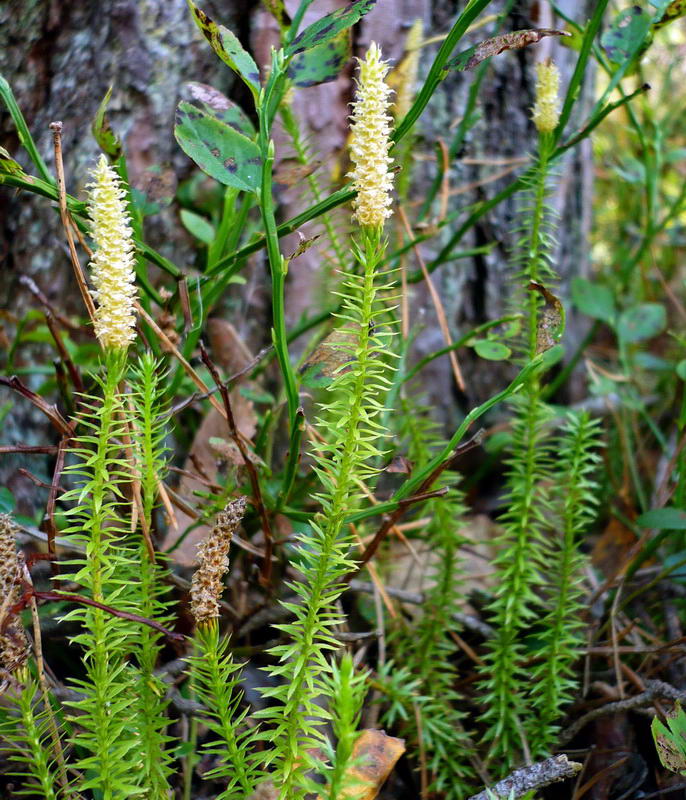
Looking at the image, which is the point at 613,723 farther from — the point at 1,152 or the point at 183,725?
Answer: the point at 1,152

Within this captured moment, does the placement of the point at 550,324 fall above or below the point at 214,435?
above

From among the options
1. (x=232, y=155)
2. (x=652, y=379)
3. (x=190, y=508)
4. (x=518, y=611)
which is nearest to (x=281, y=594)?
(x=190, y=508)

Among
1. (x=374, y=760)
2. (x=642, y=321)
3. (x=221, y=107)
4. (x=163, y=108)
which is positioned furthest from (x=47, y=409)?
(x=642, y=321)

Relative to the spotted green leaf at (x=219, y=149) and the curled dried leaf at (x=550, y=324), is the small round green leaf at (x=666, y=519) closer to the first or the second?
the curled dried leaf at (x=550, y=324)

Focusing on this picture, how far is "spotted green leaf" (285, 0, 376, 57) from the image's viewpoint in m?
0.83

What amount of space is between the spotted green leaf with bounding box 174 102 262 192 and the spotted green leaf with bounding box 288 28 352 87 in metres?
0.17

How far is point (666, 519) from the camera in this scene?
1150mm

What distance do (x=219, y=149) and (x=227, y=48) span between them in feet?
0.38

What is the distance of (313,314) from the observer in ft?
5.31

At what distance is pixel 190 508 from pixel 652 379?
1.55 metres

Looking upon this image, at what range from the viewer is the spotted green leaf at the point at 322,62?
1.03m

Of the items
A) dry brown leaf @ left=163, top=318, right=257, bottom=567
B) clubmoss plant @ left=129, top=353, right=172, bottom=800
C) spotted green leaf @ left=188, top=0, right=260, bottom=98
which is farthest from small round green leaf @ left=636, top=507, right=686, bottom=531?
spotted green leaf @ left=188, top=0, right=260, bottom=98

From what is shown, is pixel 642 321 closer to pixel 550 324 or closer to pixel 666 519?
pixel 666 519

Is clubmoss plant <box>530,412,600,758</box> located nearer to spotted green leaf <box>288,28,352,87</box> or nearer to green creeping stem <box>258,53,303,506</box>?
green creeping stem <box>258,53,303,506</box>
